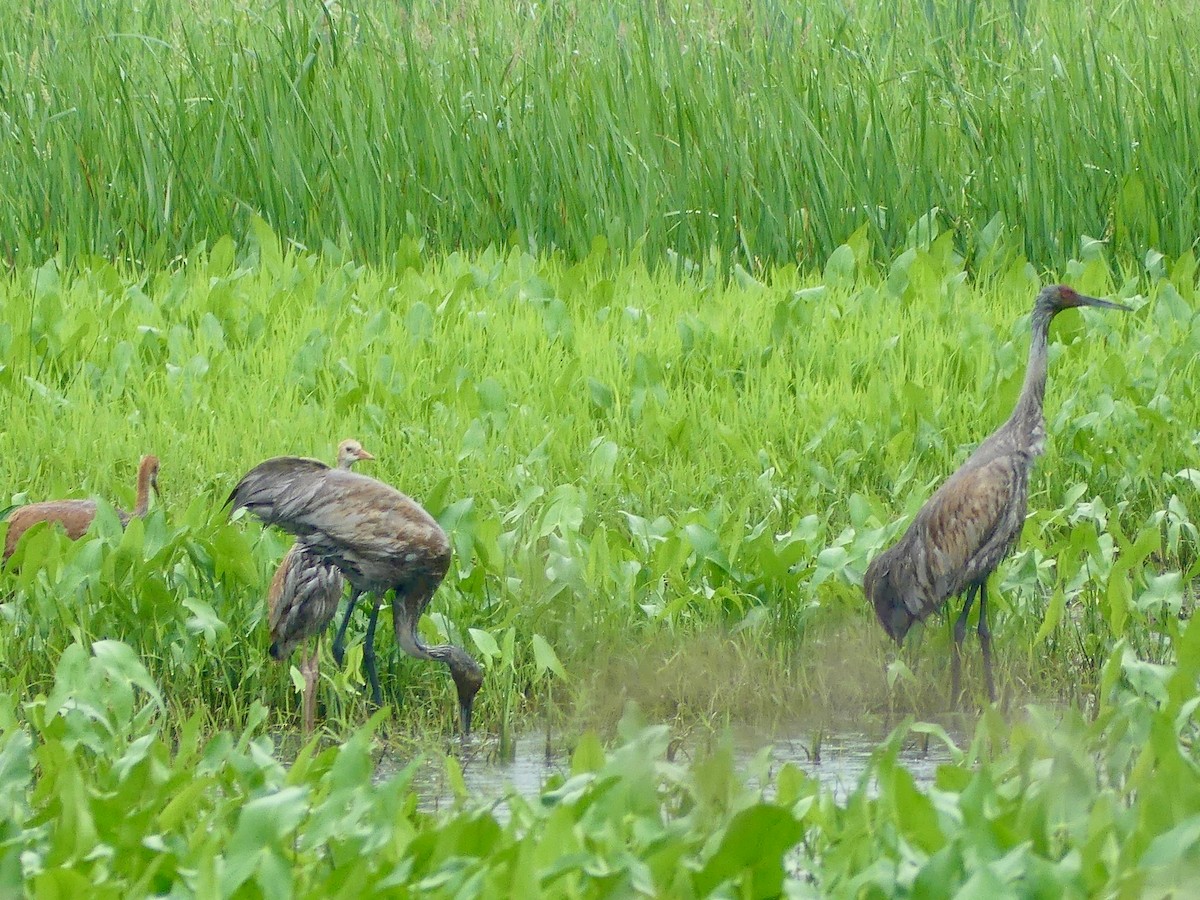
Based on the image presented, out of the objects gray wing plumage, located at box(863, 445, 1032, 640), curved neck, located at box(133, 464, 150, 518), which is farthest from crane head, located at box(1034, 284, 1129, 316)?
curved neck, located at box(133, 464, 150, 518)

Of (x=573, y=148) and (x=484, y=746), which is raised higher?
(x=573, y=148)

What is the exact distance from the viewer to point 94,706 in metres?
4.13

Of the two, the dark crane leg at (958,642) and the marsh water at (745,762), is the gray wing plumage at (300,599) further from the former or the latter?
the dark crane leg at (958,642)

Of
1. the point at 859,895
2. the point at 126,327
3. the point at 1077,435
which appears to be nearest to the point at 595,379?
the point at 1077,435

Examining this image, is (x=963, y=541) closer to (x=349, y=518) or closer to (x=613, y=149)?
(x=349, y=518)

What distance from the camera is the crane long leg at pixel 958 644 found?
16.7 feet

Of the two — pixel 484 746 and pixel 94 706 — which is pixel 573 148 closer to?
pixel 484 746

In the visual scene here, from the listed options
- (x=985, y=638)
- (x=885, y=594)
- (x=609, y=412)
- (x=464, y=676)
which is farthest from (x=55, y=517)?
(x=985, y=638)

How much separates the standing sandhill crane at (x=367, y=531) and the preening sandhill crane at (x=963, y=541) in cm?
114

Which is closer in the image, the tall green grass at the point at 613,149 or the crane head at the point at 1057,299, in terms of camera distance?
the crane head at the point at 1057,299

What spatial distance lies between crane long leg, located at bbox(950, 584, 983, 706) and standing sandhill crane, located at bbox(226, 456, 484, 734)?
50.2 inches

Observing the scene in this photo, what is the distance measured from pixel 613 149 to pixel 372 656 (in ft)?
16.3

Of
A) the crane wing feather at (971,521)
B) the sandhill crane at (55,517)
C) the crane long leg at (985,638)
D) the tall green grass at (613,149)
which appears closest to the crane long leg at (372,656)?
the sandhill crane at (55,517)

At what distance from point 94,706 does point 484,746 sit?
107cm
